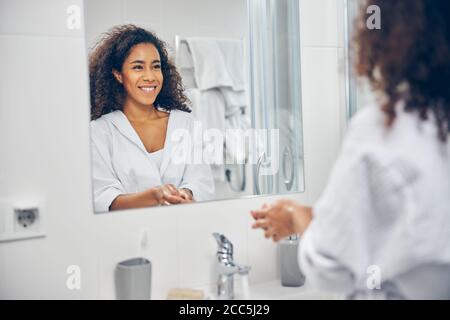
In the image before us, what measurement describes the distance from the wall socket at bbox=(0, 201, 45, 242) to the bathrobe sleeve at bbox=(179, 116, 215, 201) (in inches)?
14.4

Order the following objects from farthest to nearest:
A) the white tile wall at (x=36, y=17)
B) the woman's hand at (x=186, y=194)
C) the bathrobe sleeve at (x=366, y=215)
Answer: the woman's hand at (x=186, y=194)
the white tile wall at (x=36, y=17)
the bathrobe sleeve at (x=366, y=215)

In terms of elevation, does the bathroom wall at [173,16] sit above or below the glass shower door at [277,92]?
above

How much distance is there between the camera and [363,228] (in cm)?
84

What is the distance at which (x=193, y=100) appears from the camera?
4.38ft

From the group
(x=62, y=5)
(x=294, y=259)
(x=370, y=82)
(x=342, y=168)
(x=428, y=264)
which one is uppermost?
(x=62, y=5)

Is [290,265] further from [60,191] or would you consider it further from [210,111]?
[60,191]

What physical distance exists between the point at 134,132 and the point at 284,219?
44 centimetres

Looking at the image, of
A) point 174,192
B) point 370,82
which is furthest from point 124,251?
point 370,82

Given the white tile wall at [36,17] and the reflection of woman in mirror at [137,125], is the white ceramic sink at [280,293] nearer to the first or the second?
the reflection of woman in mirror at [137,125]

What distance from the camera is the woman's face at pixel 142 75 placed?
1246 millimetres

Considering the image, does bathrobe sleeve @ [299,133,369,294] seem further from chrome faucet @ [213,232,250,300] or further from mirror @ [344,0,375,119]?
mirror @ [344,0,375,119]

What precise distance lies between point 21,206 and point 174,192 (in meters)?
0.38

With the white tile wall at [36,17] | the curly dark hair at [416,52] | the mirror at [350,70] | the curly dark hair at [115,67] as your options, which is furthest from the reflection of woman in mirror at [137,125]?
the curly dark hair at [416,52]
